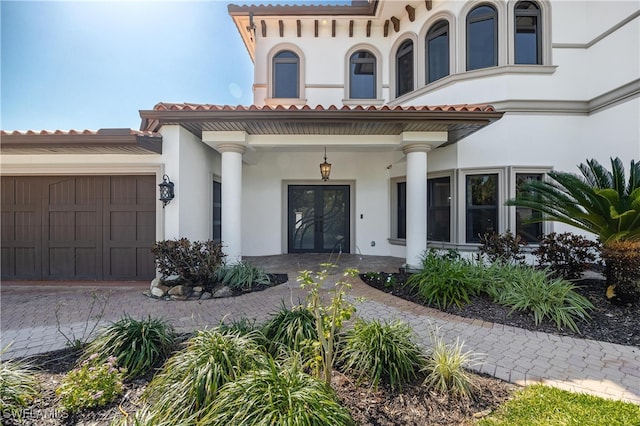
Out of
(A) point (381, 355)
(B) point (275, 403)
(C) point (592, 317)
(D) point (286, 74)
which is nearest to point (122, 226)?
(B) point (275, 403)

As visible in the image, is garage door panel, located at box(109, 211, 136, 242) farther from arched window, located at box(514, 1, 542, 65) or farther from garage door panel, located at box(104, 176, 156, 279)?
arched window, located at box(514, 1, 542, 65)

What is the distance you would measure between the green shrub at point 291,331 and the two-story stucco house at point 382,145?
12.6 feet

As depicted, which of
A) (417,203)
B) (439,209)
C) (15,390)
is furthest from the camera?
(439,209)

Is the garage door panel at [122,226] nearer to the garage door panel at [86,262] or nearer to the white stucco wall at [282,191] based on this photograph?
the garage door panel at [86,262]

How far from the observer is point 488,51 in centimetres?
773

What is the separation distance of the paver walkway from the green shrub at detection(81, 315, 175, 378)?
0.87 metres

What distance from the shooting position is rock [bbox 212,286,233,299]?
222 inches

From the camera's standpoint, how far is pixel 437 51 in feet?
27.6

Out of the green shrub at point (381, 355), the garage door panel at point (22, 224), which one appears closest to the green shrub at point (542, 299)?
the green shrub at point (381, 355)

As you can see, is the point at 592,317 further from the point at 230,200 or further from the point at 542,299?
the point at 230,200

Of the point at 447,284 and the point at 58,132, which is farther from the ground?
the point at 58,132

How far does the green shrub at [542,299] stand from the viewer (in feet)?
13.8

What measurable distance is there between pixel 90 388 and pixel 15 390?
61 centimetres

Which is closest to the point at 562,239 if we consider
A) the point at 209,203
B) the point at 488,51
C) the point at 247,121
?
the point at 488,51
